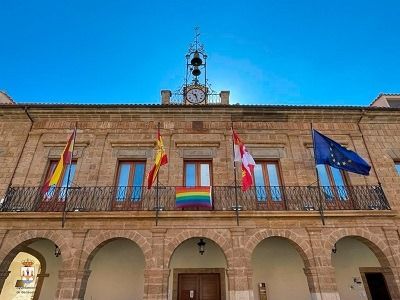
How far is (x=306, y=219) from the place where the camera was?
790 centimetres

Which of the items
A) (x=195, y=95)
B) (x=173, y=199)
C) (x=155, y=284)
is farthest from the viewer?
(x=195, y=95)

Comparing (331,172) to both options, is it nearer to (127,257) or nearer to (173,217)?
(173,217)

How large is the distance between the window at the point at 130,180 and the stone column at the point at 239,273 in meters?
3.21

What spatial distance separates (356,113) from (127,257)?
31.5ft

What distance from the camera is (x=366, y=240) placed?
775cm

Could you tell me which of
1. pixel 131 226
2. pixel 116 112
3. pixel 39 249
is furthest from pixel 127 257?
pixel 116 112

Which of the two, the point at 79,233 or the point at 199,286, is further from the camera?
the point at 199,286

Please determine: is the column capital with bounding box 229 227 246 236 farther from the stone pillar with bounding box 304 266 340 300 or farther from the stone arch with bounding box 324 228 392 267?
the stone arch with bounding box 324 228 392 267

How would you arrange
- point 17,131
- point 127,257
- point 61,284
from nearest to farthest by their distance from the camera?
point 61,284 → point 127,257 → point 17,131

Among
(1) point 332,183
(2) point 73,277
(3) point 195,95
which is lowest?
(2) point 73,277

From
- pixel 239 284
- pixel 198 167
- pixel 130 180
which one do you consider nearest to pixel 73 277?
pixel 130 180

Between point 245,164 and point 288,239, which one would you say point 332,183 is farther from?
point 245,164

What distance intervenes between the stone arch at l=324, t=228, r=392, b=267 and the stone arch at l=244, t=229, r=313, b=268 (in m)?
0.56

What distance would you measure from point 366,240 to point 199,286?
16.8ft
